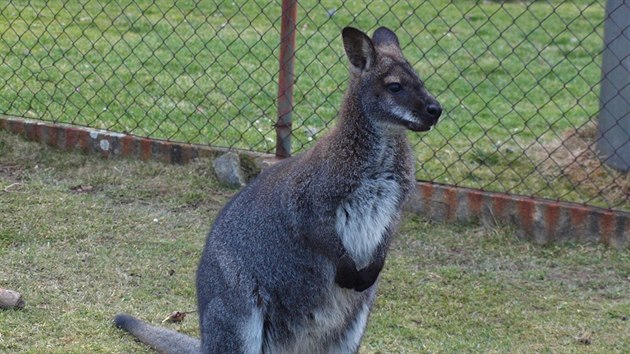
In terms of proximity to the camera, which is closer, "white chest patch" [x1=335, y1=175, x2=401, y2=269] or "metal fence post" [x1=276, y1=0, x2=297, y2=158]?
"white chest patch" [x1=335, y1=175, x2=401, y2=269]

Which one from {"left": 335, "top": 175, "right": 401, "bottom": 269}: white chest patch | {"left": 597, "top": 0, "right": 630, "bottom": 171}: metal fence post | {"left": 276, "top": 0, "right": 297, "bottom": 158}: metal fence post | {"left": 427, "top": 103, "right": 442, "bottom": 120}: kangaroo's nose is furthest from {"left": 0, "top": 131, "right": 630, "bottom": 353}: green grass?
{"left": 427, "top": 103, "right": 442, "bottom": 120}: kangaroo's nose

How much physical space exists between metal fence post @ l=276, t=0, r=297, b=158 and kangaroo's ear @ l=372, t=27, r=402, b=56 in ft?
5.79

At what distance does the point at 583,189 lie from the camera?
19.8ft

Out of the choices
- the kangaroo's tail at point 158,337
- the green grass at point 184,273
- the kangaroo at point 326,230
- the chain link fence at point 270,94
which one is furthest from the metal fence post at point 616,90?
the kangaroo's tail at point 158,337

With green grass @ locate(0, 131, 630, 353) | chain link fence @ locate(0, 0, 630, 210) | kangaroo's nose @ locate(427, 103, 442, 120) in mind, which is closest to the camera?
kangaroo's nose @ locate(427, 103, 442, 120)

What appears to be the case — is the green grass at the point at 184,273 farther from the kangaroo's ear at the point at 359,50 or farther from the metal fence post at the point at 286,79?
the kangaroo's ear at the point at 359,50

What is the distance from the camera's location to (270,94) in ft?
25.4

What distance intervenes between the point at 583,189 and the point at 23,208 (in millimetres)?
3012

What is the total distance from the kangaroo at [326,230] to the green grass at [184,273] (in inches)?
24.6

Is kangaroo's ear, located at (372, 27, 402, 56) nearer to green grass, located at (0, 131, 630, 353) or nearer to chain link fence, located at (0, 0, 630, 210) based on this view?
green grass, located at (0, 131, 630, 353)

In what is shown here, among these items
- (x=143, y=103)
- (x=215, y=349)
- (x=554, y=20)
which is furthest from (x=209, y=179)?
(x=554, y=20)

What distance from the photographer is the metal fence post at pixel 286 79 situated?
5898 millimetres

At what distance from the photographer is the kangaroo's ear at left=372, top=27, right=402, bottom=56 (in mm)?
4051

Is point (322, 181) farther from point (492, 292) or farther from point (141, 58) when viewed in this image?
point (141, 58)
